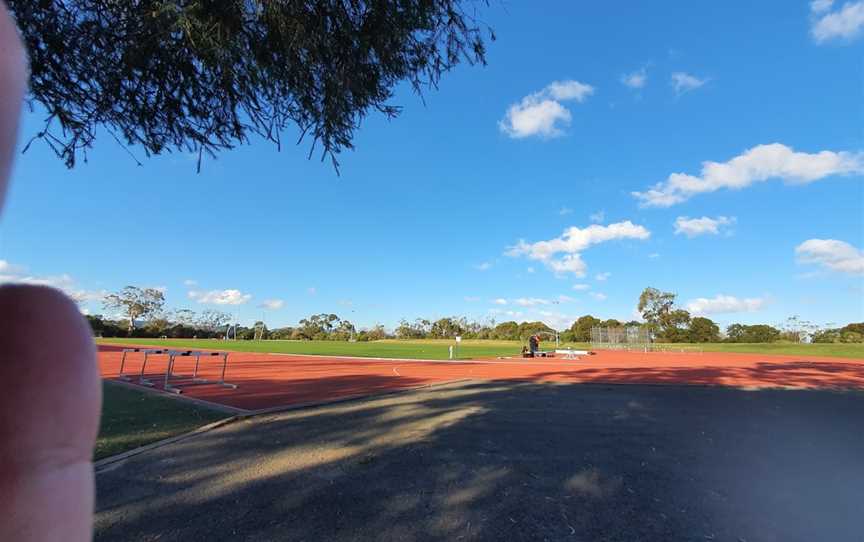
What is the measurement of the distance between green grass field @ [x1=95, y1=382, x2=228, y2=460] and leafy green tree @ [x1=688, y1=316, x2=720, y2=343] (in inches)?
2850

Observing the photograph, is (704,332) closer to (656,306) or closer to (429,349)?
(656,306)

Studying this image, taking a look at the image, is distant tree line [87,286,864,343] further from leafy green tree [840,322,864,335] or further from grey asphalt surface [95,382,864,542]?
grey asphalt surface [95,382,864,542]

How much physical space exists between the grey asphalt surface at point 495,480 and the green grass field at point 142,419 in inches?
25.9

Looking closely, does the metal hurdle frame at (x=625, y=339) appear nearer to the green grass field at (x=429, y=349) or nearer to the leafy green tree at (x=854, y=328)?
the green grass field at (x=429, y=349)

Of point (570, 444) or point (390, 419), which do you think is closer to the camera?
point (570, 444)

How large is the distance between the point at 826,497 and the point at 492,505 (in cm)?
365

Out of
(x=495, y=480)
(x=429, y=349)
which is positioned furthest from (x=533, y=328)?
(x=495, y=480)

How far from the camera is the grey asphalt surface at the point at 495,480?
393cm

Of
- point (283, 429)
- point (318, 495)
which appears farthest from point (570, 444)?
point (283, 429)

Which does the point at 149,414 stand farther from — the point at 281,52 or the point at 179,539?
the point at 281,52

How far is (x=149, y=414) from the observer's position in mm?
8656

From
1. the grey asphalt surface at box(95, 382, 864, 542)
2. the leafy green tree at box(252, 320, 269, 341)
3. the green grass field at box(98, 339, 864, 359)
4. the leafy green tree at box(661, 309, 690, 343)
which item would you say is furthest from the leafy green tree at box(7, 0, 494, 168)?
the leafy green tree at box(252, 320, 269, 341)

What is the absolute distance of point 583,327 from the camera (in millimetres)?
79938

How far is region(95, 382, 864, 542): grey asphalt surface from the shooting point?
3.93 meters
